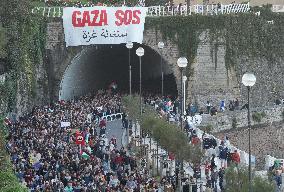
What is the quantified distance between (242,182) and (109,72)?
30.8 metres

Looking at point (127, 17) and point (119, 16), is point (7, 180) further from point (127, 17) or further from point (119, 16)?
point (127, 17)

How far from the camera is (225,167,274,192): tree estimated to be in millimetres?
17484

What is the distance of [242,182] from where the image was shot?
18266 millimetres

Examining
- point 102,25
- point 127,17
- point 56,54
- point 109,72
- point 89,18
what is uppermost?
point 127,17

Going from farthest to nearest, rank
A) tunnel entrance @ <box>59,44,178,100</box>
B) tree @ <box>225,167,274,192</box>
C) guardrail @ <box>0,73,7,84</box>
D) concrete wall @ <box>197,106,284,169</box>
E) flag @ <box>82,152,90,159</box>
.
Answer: tunnel entrance @ <box>59,44,178,100</box> → concrete wall @ <box>197,106,284,169</box> → guardrail @ <box>0,73,7,84</box> → flag @ <box>82,152,90,159</box> → tree @ <box>225,167,274,192</box>

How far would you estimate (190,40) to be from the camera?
40656 mm

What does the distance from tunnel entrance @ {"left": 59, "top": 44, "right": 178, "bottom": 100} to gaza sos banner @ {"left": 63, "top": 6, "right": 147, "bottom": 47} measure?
1.55 metres

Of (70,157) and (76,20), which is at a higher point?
(76,20)

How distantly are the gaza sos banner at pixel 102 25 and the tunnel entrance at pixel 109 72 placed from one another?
1546 millimetres

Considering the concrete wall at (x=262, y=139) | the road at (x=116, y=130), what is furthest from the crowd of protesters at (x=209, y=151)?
the road at (x=116, y=130)

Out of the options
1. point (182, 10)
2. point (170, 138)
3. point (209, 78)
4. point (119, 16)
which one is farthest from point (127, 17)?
point (170, 138)

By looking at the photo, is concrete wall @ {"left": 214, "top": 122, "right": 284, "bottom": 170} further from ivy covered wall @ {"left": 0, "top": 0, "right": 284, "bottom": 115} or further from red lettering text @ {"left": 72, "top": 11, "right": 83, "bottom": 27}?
red lettering text @ {"left": 72, "top": 11, "right": 83, "bottom": 27}

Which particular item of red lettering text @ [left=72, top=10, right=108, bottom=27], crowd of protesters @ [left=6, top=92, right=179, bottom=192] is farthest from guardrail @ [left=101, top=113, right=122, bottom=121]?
red lettering text @ [left=72, top=10, right=108, bottom=27]

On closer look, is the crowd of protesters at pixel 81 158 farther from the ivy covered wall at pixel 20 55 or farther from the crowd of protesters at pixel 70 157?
the ivy covered wall at pixel 20 55
